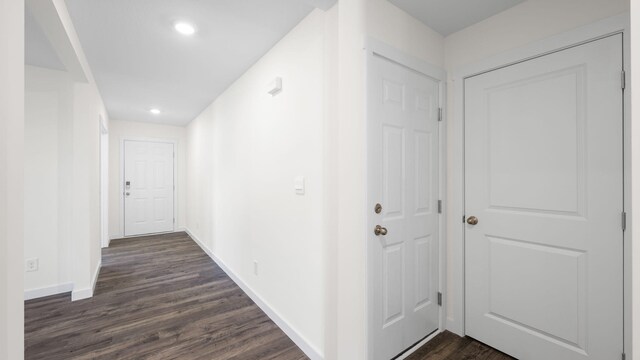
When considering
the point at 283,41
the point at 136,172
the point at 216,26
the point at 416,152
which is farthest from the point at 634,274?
the point at 136,172

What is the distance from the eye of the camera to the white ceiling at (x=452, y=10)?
1.74 metres

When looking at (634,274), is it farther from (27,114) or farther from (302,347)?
(27,114)

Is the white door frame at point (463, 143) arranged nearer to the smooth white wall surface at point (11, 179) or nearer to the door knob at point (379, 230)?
the door knob at point (379, 230)

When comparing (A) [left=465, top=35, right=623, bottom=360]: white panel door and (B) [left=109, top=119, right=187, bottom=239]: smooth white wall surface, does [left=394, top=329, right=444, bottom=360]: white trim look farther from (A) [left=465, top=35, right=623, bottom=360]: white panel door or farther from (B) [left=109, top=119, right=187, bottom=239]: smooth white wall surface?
(B) [left=109, top=119, right=187, bottom=239]: smooth white wall surface

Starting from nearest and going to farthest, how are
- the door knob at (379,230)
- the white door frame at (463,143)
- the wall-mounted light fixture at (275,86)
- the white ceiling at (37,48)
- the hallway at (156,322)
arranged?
the white door frame at (463,143)
the door knob at (379,230)
the hallway at (156,322)
the white ceiling at (37,48)
the wall-mounted light fixture at (275,86)

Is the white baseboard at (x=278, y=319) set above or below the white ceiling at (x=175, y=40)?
below

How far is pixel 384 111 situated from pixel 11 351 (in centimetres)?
211

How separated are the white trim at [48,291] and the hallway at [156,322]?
0.28 ft

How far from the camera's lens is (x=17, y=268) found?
1130mm

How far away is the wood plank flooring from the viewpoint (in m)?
1.95

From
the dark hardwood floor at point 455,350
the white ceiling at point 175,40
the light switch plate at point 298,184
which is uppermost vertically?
the white ceiling at point 175,40

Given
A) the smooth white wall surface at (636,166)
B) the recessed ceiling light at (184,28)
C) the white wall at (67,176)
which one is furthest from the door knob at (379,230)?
the white wall at (67,176)

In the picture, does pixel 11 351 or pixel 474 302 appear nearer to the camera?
pixel 11 351

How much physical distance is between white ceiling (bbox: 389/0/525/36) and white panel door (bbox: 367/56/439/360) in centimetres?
40
